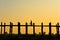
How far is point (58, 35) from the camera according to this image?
2425 cm

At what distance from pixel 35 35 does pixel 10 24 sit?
3.09 m

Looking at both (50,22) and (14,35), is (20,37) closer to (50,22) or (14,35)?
(14,35)

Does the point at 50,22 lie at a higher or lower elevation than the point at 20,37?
higher

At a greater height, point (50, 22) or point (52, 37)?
point (50, 22)

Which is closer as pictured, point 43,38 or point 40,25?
point 43,38

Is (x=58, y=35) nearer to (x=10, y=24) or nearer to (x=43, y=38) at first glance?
(x=43, y=38)

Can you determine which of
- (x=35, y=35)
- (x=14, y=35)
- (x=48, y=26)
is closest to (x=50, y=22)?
(x=48, y=26)

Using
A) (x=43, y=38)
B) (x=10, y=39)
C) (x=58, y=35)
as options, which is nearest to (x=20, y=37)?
(x=10, y=39)

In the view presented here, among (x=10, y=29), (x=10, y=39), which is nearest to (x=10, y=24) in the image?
(x=10, y=29)

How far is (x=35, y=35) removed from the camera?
24562 mm

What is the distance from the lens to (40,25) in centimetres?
2491

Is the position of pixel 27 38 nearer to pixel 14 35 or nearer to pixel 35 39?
pixel 35 39

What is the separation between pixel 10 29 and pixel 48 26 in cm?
420

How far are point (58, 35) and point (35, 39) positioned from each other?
3233 millimetres
